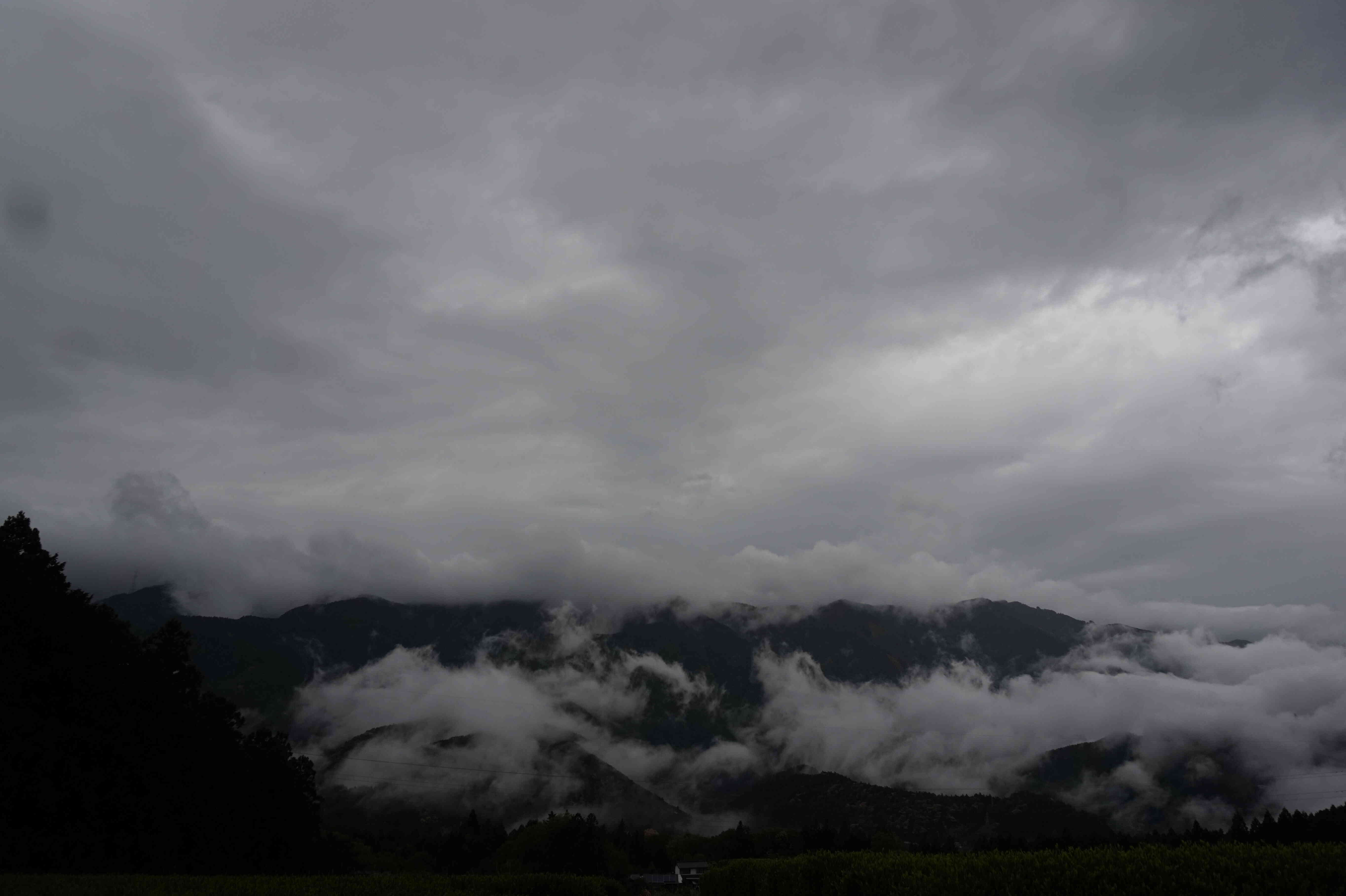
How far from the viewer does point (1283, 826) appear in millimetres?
188875

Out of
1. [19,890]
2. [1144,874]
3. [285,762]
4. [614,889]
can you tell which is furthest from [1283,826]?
[19,890]

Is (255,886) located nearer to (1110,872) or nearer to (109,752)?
(1110,872)

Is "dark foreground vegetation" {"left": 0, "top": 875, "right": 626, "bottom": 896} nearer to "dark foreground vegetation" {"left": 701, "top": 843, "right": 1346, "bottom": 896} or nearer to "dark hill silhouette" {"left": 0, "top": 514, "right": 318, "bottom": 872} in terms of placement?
"dark foreground vegetation" {"left": 701, "top": 843, "right": 1346, "bottom": 896}

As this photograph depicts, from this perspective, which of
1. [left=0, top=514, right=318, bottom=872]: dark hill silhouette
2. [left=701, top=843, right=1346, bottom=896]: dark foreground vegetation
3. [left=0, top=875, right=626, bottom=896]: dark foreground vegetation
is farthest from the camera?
[left=0, top=514, right=318, bottom=872]: dark hill silhouette

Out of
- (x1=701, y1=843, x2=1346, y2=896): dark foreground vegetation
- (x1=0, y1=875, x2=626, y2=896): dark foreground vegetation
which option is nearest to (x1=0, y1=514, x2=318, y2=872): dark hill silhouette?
(x1=0, y1=875, x2=626, y2=896): dark foreground vegetation

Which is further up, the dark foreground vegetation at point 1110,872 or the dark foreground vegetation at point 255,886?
the dark foreground vegetation at point 1110,872

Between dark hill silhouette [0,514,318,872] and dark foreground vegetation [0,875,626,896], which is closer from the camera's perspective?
dark foreground vegetation [0,875,626,896]

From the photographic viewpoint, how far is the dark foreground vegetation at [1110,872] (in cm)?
1828

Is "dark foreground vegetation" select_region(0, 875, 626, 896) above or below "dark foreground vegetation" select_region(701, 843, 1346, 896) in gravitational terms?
below

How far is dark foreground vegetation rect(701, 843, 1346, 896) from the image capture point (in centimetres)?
1828

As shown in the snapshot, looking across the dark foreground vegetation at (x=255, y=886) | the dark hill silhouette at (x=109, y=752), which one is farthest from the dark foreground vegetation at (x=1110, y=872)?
the dark hill silhouette at (x=109, y=752)

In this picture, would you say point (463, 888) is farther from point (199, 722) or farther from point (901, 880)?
point (199, 722)

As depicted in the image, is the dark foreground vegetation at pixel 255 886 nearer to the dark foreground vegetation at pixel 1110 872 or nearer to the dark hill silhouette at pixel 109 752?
the dark foreground vegetation at pixel 1110 872

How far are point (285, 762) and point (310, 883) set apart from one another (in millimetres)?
81889
